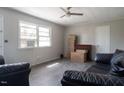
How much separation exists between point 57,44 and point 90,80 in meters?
6.25

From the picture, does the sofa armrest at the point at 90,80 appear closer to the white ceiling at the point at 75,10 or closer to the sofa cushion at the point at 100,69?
the sofa cushion at the point at 100,69

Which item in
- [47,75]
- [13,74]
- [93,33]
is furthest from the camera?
[93,33]

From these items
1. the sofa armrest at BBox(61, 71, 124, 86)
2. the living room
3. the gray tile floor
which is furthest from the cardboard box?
the sofa armrest at BBox(61, 71, 124, 86)

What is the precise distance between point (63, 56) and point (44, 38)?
256 centimetres

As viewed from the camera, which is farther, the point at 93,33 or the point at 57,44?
the point at 57,44

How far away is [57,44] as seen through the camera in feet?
24.2

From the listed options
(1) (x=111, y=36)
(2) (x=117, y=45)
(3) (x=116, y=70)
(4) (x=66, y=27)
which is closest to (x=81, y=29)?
(4) (x=66, y=27)

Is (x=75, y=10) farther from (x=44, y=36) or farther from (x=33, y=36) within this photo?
(x=44, y=36)

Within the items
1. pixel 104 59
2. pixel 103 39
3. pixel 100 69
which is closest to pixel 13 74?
pixel 100 69

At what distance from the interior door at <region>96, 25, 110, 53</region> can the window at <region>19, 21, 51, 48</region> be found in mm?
3056

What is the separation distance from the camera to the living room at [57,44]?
1.80 meters
